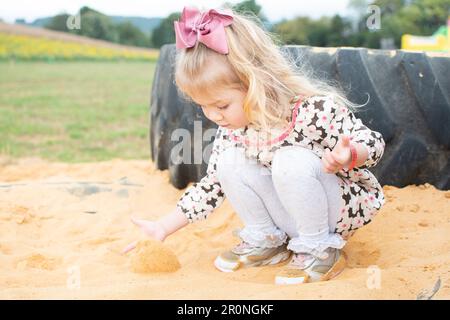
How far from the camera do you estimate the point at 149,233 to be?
191 cm

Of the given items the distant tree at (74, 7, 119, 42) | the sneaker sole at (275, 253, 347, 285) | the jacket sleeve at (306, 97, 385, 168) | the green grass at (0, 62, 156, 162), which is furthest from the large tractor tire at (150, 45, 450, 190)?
the distant tree at (74, 7, 119, 42)

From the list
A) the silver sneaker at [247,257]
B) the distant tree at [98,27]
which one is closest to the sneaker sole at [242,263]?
the silver sneaker at [247,257]

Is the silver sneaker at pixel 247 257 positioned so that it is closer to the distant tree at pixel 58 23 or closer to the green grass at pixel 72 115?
the green grass at pixel 72 115

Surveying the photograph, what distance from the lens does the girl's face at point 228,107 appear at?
1.73 m

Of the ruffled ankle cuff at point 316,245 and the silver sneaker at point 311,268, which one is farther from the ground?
the ruffled ankle cuff at point 316,245

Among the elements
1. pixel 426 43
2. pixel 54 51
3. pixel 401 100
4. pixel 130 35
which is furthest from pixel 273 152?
pixel 130 35

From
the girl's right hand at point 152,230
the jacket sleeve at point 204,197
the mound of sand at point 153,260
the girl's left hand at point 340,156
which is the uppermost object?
the girl's left hand at point 340,156

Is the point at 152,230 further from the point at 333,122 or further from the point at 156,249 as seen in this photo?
the point at 333,122

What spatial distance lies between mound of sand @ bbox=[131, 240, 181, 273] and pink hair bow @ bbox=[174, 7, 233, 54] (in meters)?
0.56

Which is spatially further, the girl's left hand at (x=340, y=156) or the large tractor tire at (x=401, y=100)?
the large tractor tire at (x=401, y=100)

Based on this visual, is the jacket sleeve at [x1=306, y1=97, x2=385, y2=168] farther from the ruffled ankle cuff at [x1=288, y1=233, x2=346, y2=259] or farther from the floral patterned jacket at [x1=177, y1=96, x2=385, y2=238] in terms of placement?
the ruffled ankle cuff at [x1=288, y1=233, x2=346, y2=259]

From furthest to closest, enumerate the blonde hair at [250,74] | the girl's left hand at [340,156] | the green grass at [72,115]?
the green grass at [72,115] < the blonde hair at [250,74] < the girl's left hand at [340,156]
